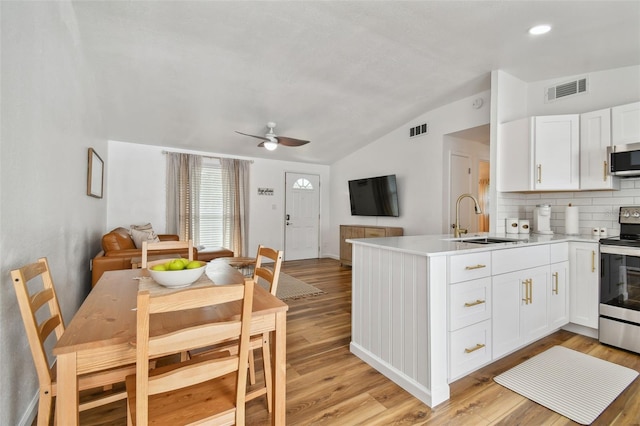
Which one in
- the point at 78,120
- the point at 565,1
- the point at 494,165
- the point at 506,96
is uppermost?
the point at 565,1

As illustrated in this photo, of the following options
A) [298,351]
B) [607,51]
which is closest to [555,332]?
[298,351]

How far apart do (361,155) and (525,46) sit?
358 cm

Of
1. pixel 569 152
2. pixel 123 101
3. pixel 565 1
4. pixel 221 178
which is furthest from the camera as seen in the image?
pixel 221 178

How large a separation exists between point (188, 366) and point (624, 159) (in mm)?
3846

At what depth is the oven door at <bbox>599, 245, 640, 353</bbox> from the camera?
240 cm

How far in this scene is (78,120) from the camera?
9.35 ft

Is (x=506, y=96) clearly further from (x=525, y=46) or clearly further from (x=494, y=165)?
(x=494, y=165)

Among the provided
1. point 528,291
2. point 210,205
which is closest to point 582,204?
point 528,291

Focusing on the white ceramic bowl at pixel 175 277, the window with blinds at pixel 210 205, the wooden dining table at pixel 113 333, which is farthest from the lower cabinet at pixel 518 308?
the window with blinds at pixel 210 205

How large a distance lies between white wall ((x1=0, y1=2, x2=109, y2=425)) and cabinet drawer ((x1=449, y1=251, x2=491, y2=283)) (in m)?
2.42

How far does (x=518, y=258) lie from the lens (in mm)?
2279

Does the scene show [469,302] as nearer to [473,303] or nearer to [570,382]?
[473,303]

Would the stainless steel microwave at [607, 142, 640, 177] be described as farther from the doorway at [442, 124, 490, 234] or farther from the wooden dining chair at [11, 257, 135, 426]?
the wooden dining chair at [11, 257, 135, 426]

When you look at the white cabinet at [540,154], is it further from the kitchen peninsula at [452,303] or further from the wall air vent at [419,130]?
the wall air vent at [419,130]
